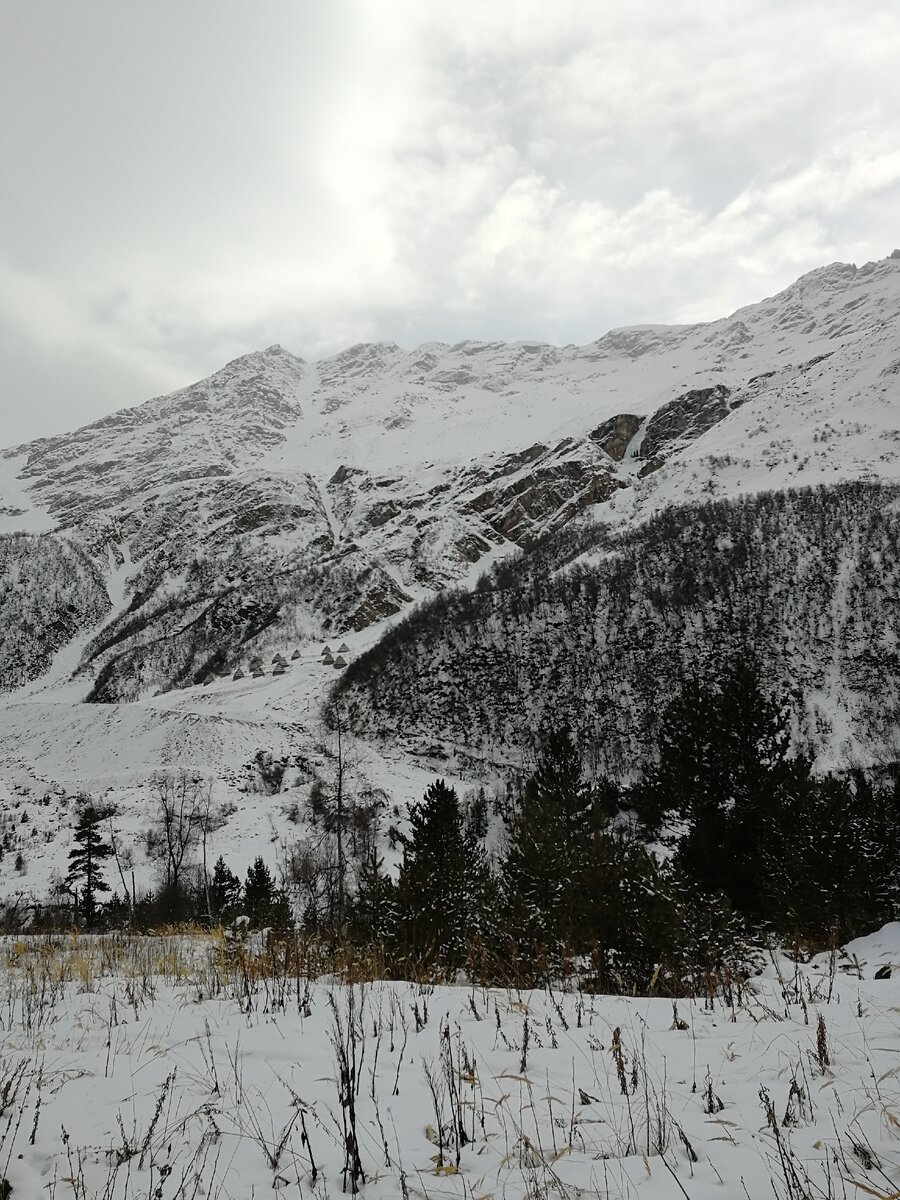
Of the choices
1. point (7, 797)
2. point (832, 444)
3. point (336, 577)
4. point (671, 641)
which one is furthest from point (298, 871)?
point (832, 444)

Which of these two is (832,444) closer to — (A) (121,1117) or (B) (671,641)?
(B) (671,641)

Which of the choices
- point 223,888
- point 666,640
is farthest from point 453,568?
point 223,888

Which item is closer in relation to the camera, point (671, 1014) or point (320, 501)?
point (671, 1014)

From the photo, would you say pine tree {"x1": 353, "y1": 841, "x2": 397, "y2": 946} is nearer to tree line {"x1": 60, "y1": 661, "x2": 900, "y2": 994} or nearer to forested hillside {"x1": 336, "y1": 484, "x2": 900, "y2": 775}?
A: tree line {"x1": 60, "y1": 661, "x2": 900, "y2": 994}

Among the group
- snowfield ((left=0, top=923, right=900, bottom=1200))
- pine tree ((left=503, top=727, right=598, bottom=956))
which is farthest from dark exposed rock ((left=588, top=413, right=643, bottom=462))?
snowfield ((left=0, top=923, right=900, bottom=1200))

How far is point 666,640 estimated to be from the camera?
72562mm

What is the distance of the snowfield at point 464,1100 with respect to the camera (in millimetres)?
1988

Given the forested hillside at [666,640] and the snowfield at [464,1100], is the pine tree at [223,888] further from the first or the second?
the forested hillside at [666,640]

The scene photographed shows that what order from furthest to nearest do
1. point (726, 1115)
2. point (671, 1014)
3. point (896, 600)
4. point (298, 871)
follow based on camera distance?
1. point (896, 600)
2. point (298, 871)
3. point (671, 1014)
4. point (726, 1115)

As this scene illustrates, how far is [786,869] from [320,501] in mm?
166924

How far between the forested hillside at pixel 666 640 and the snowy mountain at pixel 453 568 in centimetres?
37

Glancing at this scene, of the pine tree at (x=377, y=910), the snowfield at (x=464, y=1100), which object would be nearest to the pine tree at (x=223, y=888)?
the pine tree at (x=377, y=910)

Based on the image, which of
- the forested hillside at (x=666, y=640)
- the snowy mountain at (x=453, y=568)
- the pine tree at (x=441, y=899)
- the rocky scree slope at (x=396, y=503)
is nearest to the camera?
the pine tree at (x=441, y=899)

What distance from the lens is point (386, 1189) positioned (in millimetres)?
1963
